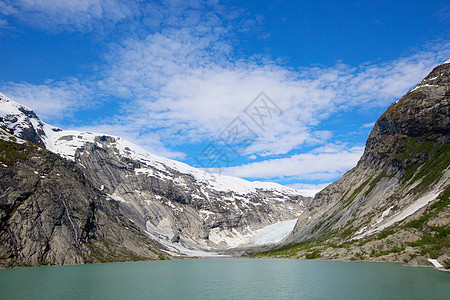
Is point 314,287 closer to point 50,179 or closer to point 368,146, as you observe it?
point 50,179

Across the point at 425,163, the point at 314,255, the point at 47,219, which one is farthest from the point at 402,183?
the point at 47,219

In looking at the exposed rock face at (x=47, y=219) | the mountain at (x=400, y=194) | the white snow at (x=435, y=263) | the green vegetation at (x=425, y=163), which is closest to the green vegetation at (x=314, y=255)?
the mountain at (x=400, y=194)

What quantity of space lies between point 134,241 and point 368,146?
123 meters

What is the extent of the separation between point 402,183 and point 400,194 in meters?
7.51

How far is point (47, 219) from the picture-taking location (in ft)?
372

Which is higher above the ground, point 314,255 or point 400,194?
point 400,194

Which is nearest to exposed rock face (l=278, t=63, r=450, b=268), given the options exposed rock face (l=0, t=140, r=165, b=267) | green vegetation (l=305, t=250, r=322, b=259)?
green vegetation (l=305, t=250, r=322, b=259)

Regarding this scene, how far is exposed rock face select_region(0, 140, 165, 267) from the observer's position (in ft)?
334

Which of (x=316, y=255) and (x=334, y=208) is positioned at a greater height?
(x=334, y=208)

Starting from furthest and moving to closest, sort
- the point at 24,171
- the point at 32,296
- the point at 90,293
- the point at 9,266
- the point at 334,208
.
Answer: the point at 334,208 < the point at 24,171 < the point at 9,266 < the point at 90,293 < the point at 32,296

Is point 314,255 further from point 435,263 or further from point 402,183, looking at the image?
point 435,263

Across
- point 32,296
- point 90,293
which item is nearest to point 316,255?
point 90,293

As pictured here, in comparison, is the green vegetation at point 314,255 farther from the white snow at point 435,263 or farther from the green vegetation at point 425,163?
the white snow at point 435,263

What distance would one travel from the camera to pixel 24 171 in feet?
386
